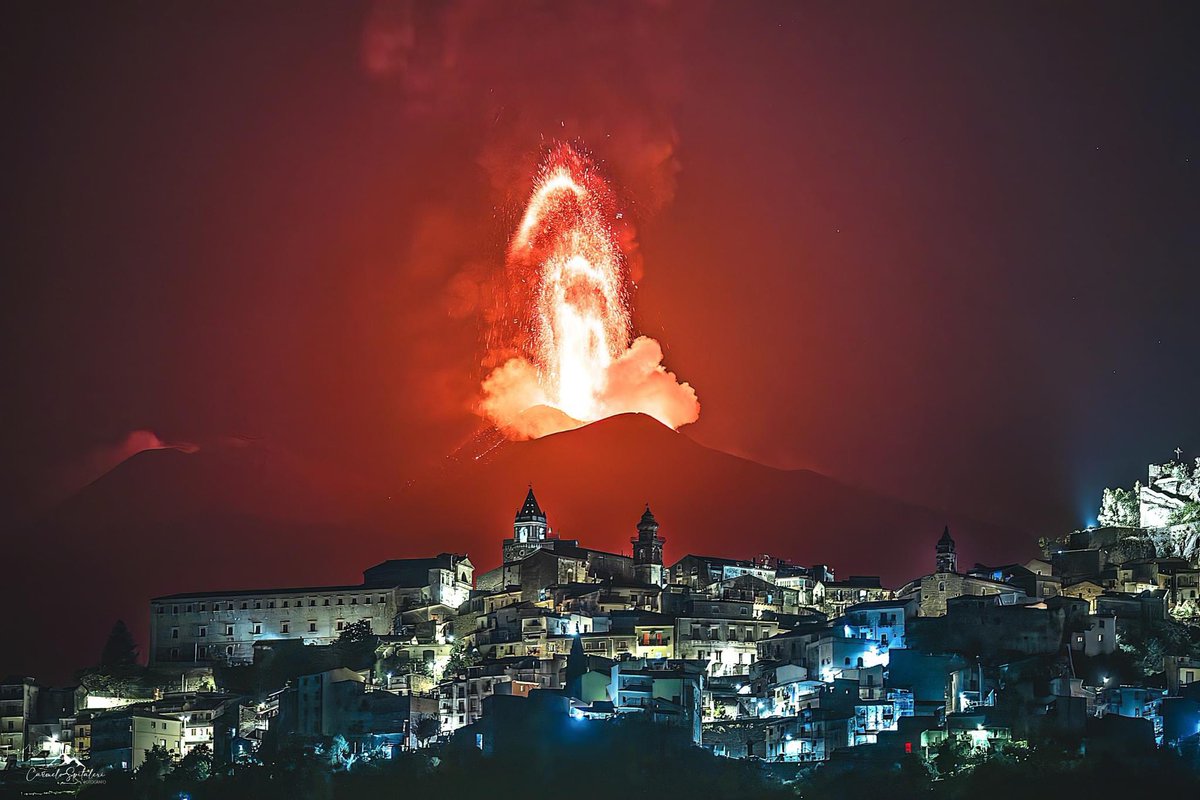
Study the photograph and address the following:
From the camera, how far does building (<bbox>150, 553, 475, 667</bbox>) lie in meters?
78.2

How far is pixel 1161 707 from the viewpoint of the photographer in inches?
2288

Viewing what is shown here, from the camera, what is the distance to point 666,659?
225 feet

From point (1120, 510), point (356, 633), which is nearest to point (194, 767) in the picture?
point (356, 633)

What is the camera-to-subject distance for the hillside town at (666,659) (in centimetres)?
6019

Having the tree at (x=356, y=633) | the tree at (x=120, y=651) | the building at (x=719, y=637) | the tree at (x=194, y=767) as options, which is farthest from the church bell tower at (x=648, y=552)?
the tree at (x=194, y=767)

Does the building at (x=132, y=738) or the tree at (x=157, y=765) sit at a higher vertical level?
the building at (x=132, y=738)

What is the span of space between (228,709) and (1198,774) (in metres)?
31.2

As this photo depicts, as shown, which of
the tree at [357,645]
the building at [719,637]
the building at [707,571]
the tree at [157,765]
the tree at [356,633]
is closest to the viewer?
the tree at [157,765]

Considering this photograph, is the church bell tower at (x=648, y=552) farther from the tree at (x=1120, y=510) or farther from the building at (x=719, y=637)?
the tree at (x=1120, y=510)

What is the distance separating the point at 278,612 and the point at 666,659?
18022 mm

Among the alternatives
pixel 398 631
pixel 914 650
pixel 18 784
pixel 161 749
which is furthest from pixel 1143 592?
pixel 18 784

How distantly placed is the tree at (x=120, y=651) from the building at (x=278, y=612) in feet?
4.01

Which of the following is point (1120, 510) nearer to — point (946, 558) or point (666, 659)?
point (946, 558)

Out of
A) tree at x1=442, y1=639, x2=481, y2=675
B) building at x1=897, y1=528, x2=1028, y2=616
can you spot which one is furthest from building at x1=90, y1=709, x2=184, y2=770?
building at x1=897, y1=528, x2=1028, y2=616
